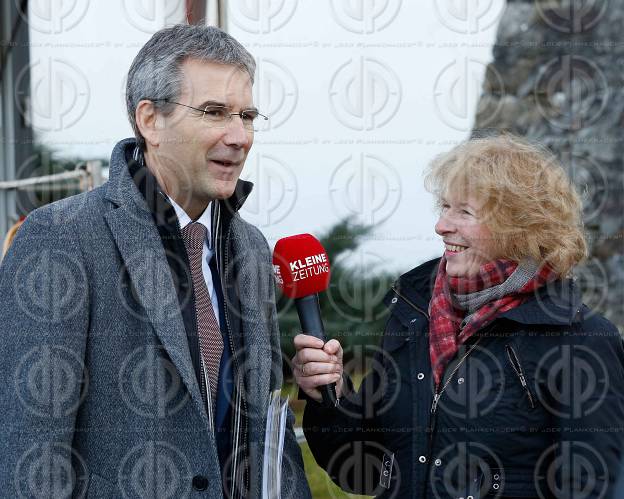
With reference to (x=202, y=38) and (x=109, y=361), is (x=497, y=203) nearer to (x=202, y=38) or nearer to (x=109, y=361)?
(x=202, y=38)

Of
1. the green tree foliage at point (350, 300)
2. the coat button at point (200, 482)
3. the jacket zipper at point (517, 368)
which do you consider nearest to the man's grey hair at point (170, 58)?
the coat button at point (200, 482)

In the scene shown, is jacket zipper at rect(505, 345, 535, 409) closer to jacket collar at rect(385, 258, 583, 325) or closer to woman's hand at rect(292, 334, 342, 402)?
jacket collar at rect(385, 258, 583, 325)

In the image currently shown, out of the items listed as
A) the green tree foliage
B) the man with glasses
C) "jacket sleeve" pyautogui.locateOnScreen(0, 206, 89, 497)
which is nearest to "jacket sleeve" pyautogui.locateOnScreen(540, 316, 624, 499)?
the man with glasses

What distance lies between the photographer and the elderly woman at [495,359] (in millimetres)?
1602

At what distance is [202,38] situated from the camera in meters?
1.65

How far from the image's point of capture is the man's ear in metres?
1.64

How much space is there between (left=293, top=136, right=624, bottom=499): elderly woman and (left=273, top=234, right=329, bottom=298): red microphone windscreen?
0.11 meters

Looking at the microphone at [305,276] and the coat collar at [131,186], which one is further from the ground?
the coat collar at [131,186]

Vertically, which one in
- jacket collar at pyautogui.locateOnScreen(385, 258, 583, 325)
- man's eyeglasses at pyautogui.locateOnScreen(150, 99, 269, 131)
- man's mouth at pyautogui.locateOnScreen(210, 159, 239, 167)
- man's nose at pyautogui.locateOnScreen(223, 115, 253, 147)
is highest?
man's eyeglasses at pyautogui.locateOnScreen(150, 99, 269, 131)

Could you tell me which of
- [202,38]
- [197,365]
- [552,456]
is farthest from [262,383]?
[202,38]

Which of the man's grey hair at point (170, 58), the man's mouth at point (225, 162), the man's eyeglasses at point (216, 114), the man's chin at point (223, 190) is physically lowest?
the man's chin at point (223, 190)

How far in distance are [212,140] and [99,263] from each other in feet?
1.06

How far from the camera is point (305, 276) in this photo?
1677 millimetres

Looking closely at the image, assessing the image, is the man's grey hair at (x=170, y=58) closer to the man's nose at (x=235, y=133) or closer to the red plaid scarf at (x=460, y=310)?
the man's nose at (x=235, y=133)
